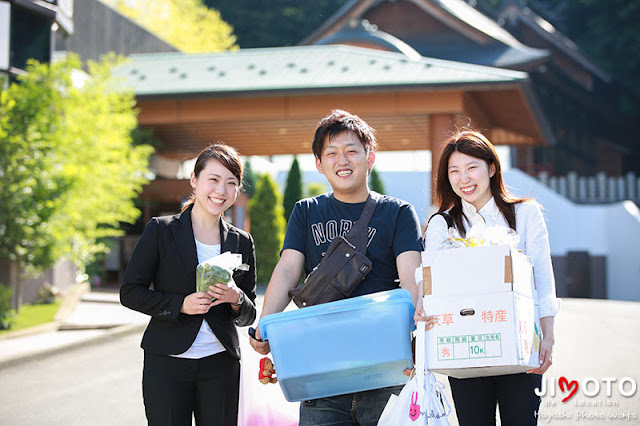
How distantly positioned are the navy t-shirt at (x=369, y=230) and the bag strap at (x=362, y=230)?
0.11 ft

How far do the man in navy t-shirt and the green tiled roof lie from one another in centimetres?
1491

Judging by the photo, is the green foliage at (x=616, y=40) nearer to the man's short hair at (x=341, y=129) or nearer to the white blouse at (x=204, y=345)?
the man's short hair at (x=341, y=129)

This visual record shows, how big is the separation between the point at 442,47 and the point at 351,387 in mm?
28093

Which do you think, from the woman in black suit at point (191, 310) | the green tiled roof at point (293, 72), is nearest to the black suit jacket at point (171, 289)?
the woman in black suit at point (191, 310)

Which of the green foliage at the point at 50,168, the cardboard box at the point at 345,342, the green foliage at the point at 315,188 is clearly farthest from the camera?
the green foliage at the point at 315,188

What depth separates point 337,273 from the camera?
3092 millimetres

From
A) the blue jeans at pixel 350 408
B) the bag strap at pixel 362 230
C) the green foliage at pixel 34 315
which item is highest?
the bag strap at pixel 362 230

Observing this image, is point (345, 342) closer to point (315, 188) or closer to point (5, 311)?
point (5, 311)

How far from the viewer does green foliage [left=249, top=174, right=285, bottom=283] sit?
949 inches

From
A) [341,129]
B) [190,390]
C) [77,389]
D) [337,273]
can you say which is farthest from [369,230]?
[77,389]

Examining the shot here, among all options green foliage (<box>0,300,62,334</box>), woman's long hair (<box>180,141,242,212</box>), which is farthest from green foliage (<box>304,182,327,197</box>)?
woman's long hair (<box>180,141,242,212</box>)

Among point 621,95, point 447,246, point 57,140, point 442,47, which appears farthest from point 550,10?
point 447,246

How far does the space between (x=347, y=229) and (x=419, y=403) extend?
0.84 m

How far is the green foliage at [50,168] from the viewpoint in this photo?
11.9 metres
